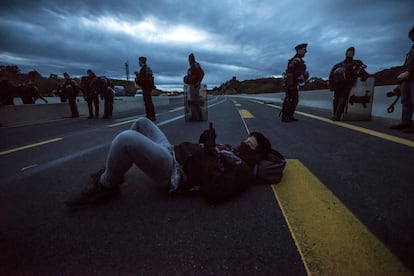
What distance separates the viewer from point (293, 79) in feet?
21.5

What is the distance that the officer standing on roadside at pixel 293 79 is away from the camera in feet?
21.2

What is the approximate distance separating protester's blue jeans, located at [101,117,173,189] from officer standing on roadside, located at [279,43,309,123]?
557 cm

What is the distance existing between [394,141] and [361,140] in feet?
1.51

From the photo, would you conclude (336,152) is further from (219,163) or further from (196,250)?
(196,250)

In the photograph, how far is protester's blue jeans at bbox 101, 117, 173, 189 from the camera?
1.69 metres

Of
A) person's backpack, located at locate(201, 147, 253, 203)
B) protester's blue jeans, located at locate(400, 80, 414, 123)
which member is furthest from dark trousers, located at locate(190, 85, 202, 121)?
person's backpack, located at locate(201, 147, 253, 203)

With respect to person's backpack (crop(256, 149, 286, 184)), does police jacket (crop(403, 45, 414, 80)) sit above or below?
above

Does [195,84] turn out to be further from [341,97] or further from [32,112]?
[32,112]

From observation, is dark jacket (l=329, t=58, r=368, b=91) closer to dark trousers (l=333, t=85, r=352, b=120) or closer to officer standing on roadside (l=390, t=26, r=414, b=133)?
dark trousers (l=333, t=85, r=352, b=120)

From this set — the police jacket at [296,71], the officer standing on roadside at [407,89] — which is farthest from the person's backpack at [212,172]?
the police jacket at [296,71]

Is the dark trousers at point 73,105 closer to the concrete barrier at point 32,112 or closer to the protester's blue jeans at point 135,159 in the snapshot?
the concrete barrier at point 32,112

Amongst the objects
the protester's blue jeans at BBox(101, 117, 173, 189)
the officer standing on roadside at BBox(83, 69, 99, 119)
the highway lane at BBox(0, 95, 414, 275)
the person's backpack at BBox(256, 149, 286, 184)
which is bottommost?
the highway lane at BBox(0, 95, 414, 275)

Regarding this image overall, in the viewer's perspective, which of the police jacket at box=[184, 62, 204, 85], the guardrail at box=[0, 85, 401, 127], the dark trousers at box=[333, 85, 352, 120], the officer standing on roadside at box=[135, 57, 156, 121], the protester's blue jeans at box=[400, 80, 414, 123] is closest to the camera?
the protester's blue jeans at box=[400, 80, 414, 123]

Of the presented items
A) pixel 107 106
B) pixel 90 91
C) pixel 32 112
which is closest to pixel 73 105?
pixel 90 91
